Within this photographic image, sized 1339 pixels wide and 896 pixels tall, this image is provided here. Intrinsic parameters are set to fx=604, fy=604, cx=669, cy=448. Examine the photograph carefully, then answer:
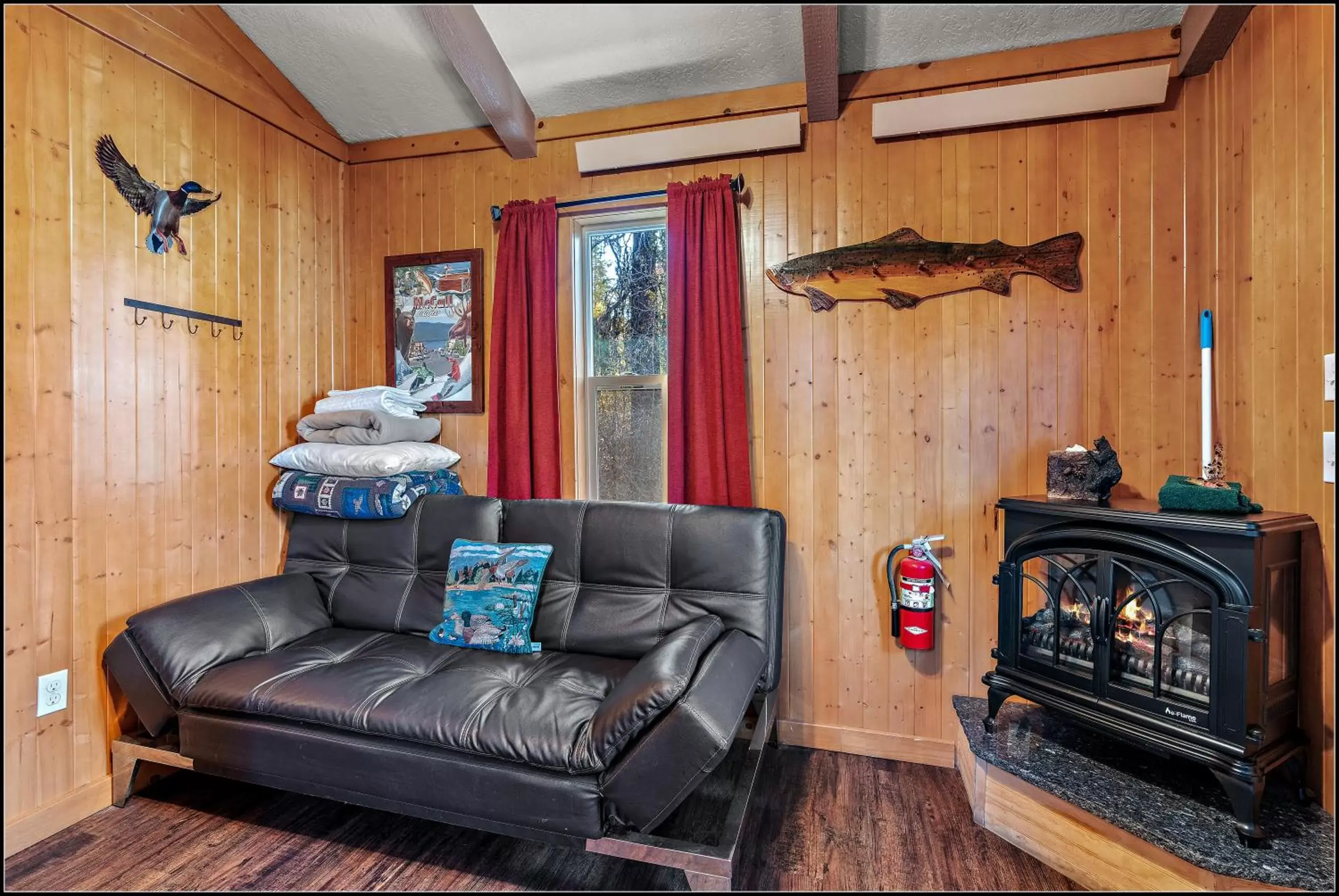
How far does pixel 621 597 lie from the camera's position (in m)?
2.26

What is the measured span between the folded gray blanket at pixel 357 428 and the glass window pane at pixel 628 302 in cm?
89

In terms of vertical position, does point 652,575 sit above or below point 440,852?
above

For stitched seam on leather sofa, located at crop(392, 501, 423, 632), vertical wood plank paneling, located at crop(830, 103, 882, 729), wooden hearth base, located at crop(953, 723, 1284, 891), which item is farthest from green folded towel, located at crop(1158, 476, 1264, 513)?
stitched seam on leather sofa, located at crop(392, 501, 423, 632)

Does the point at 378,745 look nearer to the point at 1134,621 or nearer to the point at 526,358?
the point at 526,358

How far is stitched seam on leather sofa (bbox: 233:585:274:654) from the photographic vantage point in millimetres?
2150

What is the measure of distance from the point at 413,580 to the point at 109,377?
1239 millimetres

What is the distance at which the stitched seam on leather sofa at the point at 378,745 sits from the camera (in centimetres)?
158

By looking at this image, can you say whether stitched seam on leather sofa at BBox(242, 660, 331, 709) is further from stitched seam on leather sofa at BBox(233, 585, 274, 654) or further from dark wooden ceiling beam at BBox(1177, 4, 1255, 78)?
dark wooden ceiling beam at BBox(1177, 4, 1255, 78)

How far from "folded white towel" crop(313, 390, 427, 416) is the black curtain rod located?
37.7 inches

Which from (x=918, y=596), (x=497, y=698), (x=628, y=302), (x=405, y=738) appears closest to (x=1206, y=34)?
(x=918, y=596)

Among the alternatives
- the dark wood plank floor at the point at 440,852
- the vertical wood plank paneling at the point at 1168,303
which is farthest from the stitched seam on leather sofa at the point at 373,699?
the vertical wood plank paneling at the point at 1168,303

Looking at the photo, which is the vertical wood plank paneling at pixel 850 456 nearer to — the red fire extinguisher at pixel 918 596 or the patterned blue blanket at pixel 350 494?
the red fire extinguisher at pixel 918 596

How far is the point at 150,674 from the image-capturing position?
1.93 metres

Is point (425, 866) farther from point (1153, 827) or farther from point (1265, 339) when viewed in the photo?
point (1265, 339)
